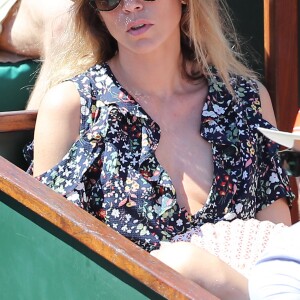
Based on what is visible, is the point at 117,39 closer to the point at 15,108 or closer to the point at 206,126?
the point at 206,126

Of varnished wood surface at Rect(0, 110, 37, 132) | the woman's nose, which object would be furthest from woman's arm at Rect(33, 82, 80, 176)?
the woman's nose

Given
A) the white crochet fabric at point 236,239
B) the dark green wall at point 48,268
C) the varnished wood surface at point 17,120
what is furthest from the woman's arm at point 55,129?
the dark green wall at point 48,268

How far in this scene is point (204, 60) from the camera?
8.42 feet

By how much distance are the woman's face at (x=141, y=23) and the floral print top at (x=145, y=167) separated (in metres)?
0.13

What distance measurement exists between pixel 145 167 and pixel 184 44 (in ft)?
1.45

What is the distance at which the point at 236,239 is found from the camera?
2.19 metres

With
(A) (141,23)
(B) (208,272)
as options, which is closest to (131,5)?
(A) (141,23)

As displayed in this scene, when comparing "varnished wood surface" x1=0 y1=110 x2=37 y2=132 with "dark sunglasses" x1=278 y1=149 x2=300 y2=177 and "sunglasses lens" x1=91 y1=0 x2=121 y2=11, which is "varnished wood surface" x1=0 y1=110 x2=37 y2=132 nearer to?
Result: "sunglasses lens" x1=91 y1=0 x2=121 y2=11

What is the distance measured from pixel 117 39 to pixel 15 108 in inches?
27.6

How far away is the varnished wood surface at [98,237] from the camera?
5.41ft

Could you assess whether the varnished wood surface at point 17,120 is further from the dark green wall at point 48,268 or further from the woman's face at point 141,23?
the dark green wall at point 48,268

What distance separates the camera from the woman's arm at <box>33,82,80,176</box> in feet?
7.74

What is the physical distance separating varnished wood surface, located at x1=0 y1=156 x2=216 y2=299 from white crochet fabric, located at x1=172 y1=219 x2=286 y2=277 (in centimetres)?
42

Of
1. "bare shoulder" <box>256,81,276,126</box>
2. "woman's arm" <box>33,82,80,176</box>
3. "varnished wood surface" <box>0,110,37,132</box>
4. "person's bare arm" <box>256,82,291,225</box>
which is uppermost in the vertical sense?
"woman's arm" <box>33,82,80,176</box>
